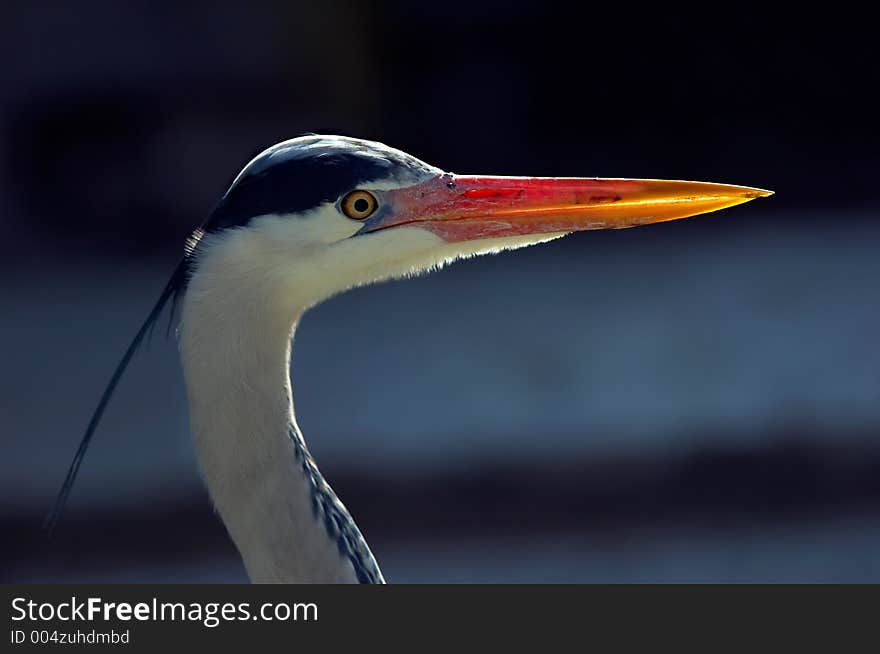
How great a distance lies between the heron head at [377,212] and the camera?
1497 mm

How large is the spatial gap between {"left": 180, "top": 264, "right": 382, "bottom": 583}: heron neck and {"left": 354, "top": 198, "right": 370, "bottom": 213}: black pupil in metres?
0.14

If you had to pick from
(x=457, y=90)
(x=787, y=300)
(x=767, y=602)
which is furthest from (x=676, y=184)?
(x=457, y=90)

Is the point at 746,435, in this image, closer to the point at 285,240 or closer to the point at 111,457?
the point at 111,457

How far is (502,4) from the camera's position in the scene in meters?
3.61

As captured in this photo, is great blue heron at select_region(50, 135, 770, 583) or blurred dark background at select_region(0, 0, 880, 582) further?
blurred dark background at select_region(0, 0, 880, 582)

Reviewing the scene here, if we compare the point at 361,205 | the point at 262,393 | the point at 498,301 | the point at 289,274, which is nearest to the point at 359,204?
the point at 361,205

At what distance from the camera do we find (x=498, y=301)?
361 cm

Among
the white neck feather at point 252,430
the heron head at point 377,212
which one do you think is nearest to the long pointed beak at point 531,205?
the heron head at point 377,212

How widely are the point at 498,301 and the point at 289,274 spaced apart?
6.92 ft

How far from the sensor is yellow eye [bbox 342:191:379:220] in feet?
5.03

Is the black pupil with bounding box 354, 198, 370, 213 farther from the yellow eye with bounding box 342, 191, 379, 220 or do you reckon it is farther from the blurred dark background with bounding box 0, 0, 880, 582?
the blurred dark background with bounding box 0, 0, 880, 582

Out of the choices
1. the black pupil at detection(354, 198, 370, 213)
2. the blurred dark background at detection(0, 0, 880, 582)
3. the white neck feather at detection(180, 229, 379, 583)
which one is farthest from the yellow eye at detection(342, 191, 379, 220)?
the blurred dark background at detection(0, 0, 880, 582)

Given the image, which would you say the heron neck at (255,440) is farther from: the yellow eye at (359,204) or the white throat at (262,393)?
the yellow eye at (359,204)

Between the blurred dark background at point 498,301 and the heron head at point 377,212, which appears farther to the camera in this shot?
the blurred dark background at point 498,301
